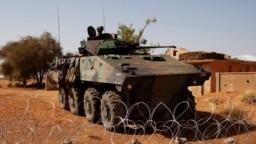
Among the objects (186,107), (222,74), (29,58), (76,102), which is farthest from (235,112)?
(29,58)

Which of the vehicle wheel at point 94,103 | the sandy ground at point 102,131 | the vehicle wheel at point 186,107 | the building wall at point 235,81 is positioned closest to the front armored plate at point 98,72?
the vehicle wheel at point 94,103

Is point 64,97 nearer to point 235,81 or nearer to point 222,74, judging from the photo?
point 235,81

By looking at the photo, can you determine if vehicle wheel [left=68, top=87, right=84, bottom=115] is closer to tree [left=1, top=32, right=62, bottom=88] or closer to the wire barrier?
the wire barrier

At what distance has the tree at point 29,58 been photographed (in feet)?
113

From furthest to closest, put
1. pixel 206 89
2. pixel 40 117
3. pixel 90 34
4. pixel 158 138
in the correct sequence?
pixel 206 89 → pixel 90 34 → pixel 40 117 → pixel 158 138

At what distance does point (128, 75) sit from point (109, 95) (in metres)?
0.92

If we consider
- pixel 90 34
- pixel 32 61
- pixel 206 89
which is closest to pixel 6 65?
pixel 32 61

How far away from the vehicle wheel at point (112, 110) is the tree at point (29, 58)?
88.2ft

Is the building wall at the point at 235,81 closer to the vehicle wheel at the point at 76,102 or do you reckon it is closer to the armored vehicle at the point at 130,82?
the armored vehicle at the point at 130,82

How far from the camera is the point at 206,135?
26.5 ft

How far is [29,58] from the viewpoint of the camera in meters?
34.6

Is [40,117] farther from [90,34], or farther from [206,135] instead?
[206,135]

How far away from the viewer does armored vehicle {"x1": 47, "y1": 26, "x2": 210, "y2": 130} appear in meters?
8.35

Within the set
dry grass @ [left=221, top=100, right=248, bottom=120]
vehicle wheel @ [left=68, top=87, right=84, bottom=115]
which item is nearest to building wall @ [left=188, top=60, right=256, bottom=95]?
dry grass @ [left=221, top=100, right=248, bottom=120]
